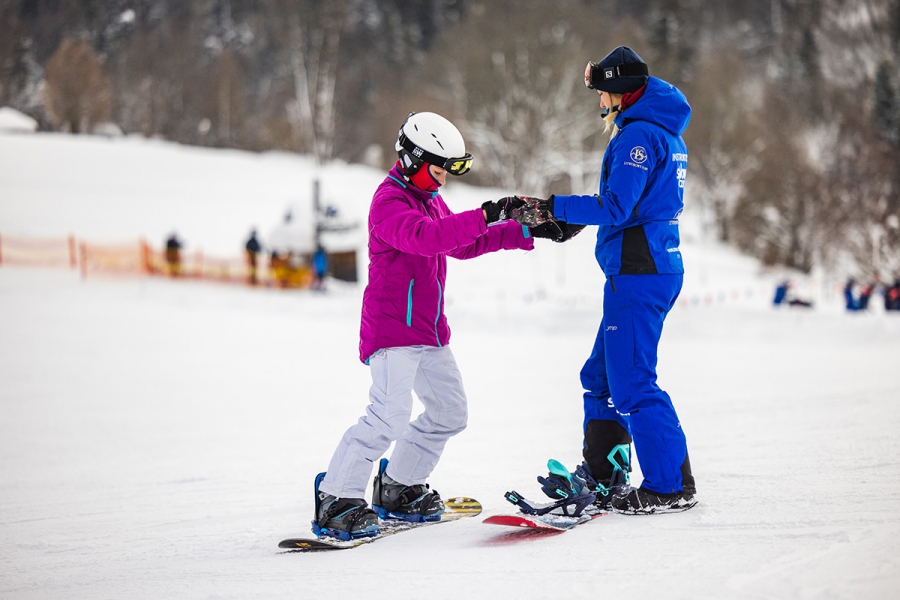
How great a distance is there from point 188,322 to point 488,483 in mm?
9356

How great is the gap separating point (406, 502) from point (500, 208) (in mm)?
1367

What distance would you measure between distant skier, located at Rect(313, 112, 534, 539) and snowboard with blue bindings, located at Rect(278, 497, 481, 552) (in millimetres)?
40

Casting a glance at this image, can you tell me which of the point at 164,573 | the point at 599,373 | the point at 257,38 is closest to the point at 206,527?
the point at 164,573

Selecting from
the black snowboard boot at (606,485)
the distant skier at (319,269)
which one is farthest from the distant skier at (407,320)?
the distant skier at (319,269)

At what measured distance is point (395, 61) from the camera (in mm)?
42438

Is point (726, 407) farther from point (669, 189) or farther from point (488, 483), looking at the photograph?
point (669, 189)

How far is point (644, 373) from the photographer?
10.1ft

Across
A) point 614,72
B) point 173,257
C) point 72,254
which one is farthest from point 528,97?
point 614,72

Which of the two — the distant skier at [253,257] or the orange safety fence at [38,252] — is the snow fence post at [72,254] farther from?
the distant skier at [253,257]

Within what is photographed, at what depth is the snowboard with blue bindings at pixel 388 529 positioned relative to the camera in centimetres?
295

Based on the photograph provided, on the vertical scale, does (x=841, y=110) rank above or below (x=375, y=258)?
above

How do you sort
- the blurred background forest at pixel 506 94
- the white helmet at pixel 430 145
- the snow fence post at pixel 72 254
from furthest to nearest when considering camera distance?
the snow fence post at pixel 72 254, the blurred background forest at pixel 506 94, the white helmet at pixel 430 145

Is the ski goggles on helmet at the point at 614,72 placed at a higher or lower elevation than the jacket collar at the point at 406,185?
higher

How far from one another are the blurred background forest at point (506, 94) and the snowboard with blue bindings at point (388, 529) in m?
10.1
